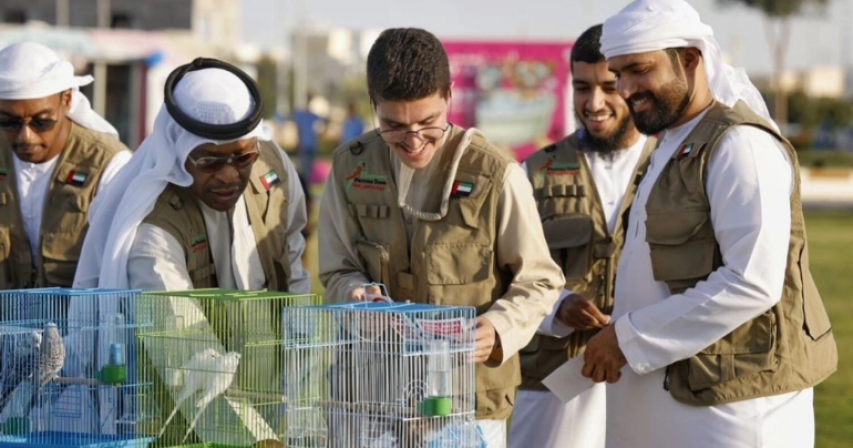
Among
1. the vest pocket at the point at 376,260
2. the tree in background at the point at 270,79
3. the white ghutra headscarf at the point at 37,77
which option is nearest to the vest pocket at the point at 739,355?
the vest pocket at the point at 376,260

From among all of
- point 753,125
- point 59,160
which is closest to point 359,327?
point 753,125

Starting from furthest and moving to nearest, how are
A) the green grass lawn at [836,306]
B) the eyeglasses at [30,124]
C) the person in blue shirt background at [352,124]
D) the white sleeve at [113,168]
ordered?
the person in blue shirt background at [352,124] → the green grass lawn at [836,306] → the white sleeve at [113,168] → the eyeglasses at [30,124]

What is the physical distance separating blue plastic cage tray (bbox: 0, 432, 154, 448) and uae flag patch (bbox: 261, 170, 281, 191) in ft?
4.81

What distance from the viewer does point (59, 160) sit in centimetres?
632

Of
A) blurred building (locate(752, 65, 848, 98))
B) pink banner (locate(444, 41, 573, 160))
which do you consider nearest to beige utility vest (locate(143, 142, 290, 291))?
pink banner (locate(444, 41, 573, 160))

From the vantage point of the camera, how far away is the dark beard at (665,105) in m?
4.92

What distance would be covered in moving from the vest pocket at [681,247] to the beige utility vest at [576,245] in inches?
49.1

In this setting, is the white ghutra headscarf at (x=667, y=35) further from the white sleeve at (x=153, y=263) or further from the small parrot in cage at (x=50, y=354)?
the small parrot in cage at (x=50, y=354)

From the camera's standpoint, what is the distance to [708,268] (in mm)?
4793

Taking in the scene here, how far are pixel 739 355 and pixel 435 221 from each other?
1.17 metres

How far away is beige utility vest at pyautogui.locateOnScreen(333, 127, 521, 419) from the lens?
15.9 ft

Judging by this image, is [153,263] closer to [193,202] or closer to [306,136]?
[193,202]

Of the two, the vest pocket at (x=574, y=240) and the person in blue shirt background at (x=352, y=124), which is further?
the person in blue shirt background at (x=352, y=124)

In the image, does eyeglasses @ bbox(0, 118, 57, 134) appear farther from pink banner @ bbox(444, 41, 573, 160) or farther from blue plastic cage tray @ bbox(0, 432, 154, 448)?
pink banner @ bbox(444, 41, 573, 160)
